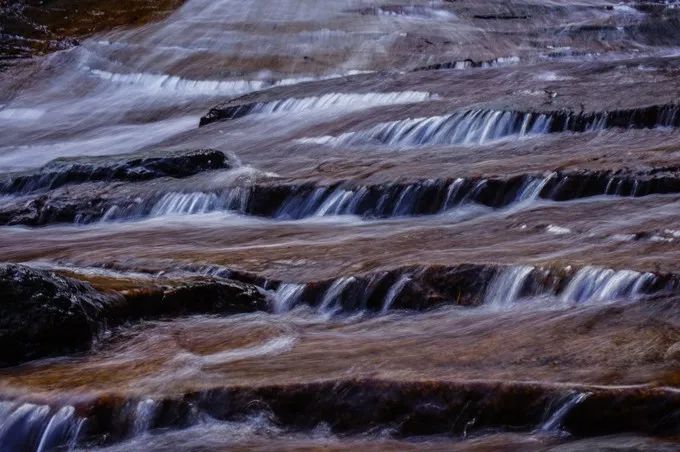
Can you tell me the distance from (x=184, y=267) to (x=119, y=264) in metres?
0.61

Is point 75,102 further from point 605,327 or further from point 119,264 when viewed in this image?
point 605,327

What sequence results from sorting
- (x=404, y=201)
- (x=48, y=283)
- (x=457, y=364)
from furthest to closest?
(x=404, y=201), (x=48, y=283), (x=457, y=364)

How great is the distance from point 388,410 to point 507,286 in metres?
1.89

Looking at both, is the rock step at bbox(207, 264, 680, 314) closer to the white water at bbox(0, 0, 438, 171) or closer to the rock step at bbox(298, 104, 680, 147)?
the rock step at bbox(298, 104, 680, 147)

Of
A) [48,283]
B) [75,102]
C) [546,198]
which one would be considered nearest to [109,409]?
[48,283]

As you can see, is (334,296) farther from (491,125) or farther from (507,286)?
(491,125)

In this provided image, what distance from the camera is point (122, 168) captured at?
44.2 ft

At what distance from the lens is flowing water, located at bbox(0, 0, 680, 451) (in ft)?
19.4

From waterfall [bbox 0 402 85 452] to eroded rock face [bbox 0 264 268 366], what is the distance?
1058mm

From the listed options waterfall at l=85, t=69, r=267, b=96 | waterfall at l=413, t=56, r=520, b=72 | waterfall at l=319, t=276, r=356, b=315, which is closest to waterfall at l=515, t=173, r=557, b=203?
waterfall at l=319, t=276, r=356, b=315

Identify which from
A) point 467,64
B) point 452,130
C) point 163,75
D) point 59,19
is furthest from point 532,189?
point 59,19

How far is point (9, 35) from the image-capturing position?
25469 millimetres

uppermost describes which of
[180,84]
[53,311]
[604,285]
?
[604,285]

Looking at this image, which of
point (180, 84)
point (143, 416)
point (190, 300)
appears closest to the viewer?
point (143, 416)
